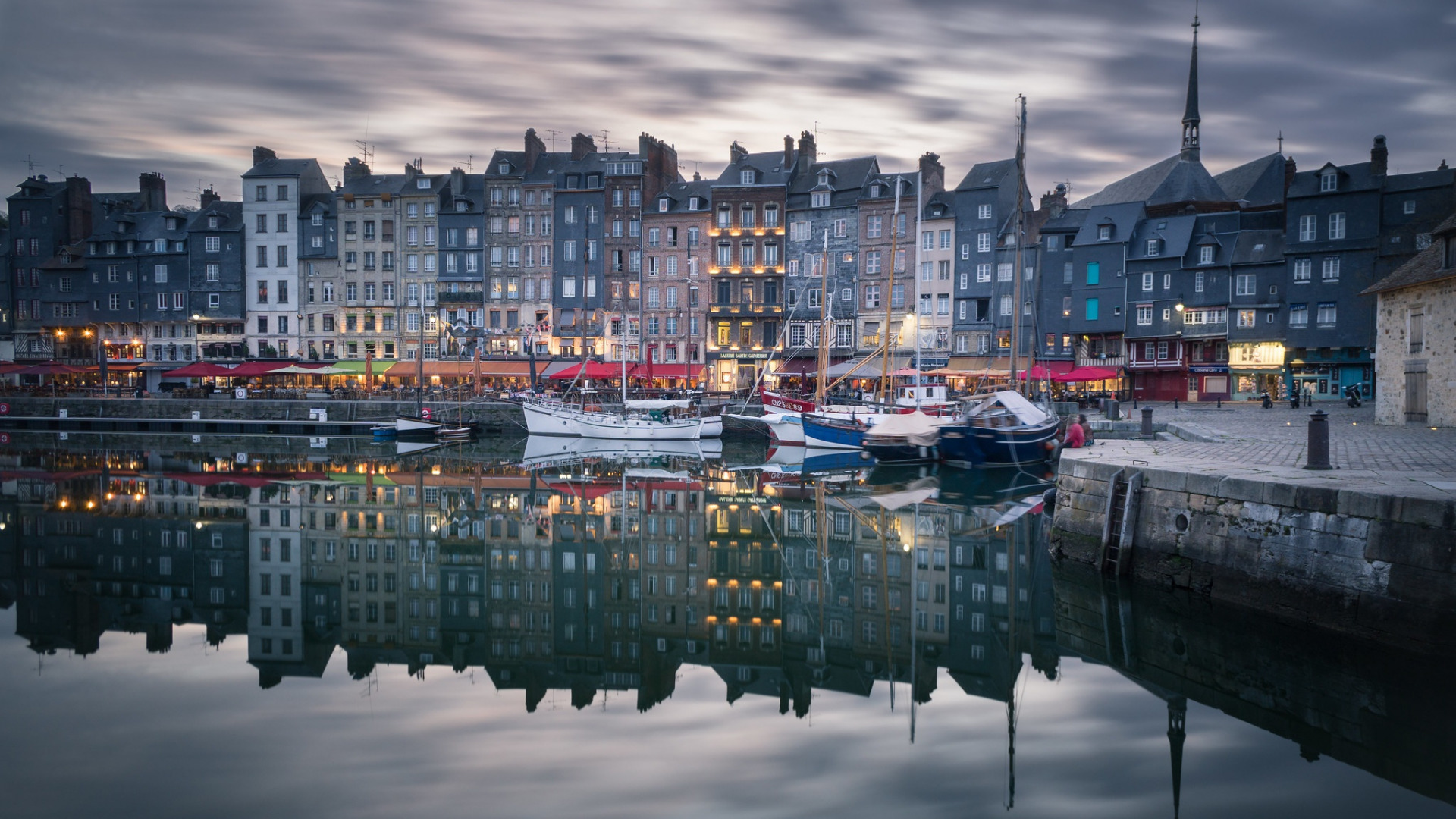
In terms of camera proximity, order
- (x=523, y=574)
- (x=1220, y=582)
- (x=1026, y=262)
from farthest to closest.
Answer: (x=1026, y=262) → (x=523, y=574) → (x=1220, y=582)

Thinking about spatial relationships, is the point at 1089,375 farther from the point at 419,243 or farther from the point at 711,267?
the point at 419,243

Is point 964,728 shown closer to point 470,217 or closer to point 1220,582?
point 1220,582

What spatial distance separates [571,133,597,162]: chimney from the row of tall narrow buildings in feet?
0.54

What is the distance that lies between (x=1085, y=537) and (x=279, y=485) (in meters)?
26.2

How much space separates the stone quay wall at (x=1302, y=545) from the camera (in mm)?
11008

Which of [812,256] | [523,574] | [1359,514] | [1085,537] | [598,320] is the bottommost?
[523,574]

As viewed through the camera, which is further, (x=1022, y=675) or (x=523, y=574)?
(x=523, y=574)

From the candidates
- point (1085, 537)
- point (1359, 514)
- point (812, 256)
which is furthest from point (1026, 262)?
point (1359, 514)

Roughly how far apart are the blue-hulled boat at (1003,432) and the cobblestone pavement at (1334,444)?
4.67 metres

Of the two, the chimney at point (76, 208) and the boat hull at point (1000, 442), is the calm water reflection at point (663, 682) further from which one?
the chimney at point (76, 208)

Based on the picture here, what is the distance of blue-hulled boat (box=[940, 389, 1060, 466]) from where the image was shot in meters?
33.2

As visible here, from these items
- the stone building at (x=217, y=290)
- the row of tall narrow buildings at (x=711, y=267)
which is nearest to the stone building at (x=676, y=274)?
the row of tall narrow buildings at (x=711, y=267)

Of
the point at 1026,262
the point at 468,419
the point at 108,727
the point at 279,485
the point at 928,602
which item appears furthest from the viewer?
the point at 1026,262

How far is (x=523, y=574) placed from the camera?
744 inches
